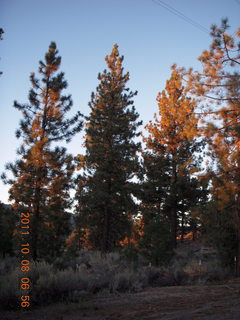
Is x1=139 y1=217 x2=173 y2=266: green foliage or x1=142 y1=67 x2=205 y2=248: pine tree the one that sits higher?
x1=142 y1=67 x2=205 y2=248: pine tree

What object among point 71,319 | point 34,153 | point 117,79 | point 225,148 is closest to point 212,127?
point 225,148

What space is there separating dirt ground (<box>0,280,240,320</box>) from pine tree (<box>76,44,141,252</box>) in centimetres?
1250

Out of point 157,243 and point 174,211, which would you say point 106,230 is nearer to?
point 174,211

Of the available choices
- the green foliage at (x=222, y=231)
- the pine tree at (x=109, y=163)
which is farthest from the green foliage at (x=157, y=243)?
the pine tree at (x=109, y=163)

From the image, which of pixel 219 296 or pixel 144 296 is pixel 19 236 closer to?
pixel 144 296

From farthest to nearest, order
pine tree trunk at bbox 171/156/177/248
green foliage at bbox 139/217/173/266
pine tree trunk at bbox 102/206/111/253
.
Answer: pine tree trunk at bbox 171/156/177/248
pine tree trunk at bbox 102/206/111/253
green foliage at bbox 139/217/173/266

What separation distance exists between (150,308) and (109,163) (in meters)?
15.1

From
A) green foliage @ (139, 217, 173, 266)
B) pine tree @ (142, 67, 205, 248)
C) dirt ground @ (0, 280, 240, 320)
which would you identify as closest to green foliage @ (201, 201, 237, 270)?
green foliage @ (139, 217, 173, 266)

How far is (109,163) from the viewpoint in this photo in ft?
67.9

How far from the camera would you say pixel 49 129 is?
16469 millimetres

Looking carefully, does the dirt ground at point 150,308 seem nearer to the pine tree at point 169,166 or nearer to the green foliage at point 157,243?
the green foliage at point 157,243

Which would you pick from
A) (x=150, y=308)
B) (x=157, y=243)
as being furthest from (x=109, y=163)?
(x=150, y=308)

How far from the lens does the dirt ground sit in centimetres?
524

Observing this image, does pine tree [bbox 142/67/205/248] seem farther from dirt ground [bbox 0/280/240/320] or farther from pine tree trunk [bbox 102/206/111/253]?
dirt ground [bbox 0/280/240/320]
